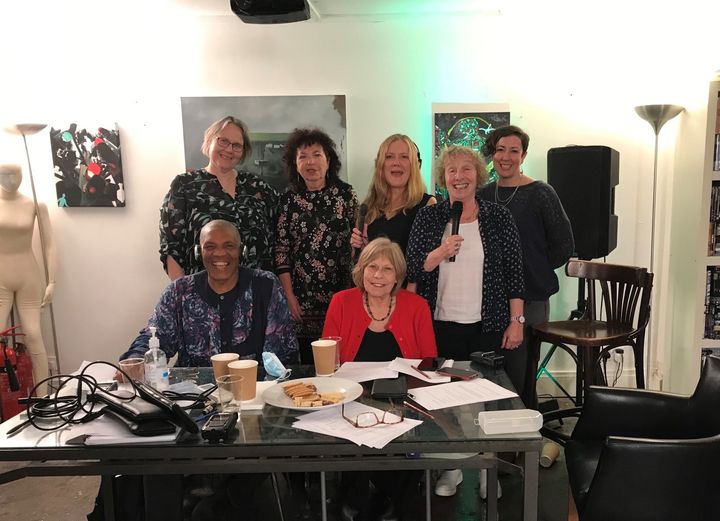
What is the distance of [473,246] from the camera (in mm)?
2305

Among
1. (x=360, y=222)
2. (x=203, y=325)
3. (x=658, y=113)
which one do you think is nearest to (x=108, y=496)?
(x=203, y=325)

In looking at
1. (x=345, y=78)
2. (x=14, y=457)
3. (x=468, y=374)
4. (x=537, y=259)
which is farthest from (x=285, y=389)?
(x=345, y=78)

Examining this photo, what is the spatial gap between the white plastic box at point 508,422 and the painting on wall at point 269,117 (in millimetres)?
2539

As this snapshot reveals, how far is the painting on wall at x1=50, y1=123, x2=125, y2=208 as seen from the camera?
3.67 metres

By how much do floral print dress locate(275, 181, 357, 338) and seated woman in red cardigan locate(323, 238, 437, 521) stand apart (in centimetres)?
59

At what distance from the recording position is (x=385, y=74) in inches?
142

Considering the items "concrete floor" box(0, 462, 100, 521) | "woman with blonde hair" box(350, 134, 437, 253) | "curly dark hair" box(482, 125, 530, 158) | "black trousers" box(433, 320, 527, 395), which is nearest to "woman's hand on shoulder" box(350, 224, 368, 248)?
"woman with blonde hair" box(350, 134, 437, 253)

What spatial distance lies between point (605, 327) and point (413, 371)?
1.47 metres

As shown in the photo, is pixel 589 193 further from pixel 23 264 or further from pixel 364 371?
pixel 23 264

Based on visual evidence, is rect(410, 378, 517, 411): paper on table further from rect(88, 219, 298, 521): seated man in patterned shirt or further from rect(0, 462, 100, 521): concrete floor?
rect(0, 462, 100, 521): concrete floor

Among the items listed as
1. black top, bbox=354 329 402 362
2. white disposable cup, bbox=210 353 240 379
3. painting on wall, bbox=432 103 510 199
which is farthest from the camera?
painting on wall, bbox=432 103 510 199

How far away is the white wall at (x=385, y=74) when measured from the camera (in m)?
3.52

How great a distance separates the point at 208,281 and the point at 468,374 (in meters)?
1.06

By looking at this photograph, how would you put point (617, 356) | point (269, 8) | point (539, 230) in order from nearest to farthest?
point (539, 230) < point (269, 8) < point (617, 356)
